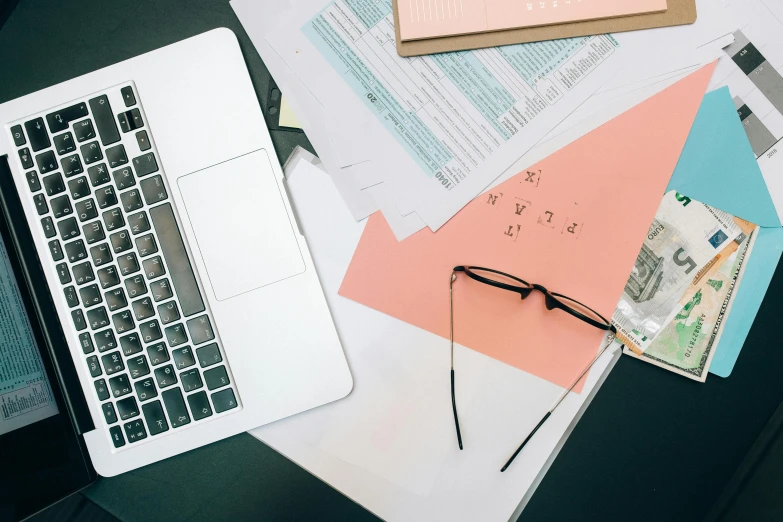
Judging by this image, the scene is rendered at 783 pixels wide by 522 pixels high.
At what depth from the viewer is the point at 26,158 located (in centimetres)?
59

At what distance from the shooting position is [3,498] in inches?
21.0

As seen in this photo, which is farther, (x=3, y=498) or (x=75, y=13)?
(x=75, y=13)

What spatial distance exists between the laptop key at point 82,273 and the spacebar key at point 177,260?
3.4 inches

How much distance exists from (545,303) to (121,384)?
0.49 m

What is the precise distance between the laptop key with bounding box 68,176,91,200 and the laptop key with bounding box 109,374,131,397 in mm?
207

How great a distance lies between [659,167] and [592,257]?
13 cm

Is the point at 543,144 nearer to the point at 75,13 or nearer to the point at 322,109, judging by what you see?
the point at 322,109

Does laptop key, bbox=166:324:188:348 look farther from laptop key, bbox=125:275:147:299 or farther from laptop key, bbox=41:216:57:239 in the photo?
laptop key, bbox=41:216:57:239

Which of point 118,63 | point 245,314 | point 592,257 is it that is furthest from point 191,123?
point 592,257

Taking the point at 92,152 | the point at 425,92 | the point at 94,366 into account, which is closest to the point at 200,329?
the point at 94,366

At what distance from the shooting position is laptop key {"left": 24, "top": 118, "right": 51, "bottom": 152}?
585 millimetres

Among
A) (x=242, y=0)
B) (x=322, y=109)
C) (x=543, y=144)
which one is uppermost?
(x=242, y=0)

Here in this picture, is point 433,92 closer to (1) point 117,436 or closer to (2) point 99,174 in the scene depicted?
(2) point 99,174

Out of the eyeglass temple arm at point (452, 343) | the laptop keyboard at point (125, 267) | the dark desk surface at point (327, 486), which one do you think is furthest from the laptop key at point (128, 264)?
the eyeglass temple arm at point (452, 343)
